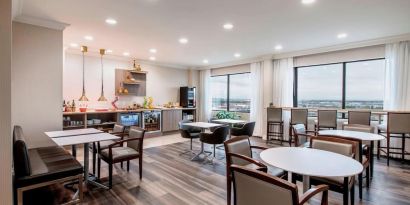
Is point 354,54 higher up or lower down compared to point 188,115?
higher up

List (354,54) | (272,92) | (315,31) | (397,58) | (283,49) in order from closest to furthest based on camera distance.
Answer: (315,31), (397,58), (354,54), (283,49), (272,92)

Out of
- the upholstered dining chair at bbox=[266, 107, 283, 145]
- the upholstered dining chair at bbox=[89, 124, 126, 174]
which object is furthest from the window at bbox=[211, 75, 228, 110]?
the upholstered dining chair at bbox=[89, 124, 126, 174]

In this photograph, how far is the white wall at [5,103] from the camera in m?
1.98

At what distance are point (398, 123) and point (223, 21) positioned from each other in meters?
3.85

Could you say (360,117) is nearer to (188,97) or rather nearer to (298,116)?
(298,116)

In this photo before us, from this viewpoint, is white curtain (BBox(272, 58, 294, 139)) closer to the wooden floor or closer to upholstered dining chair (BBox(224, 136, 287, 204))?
the wooden floor

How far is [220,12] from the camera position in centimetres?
327

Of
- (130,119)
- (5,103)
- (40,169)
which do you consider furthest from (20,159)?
(130,119)

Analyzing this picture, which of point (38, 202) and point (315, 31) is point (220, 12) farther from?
point (38, 202)

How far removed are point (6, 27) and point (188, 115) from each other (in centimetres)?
660

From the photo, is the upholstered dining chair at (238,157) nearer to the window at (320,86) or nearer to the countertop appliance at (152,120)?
the window at (320,86)

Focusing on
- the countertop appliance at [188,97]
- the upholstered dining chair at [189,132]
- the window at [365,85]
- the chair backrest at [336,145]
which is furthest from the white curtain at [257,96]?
the chair backrest at [336,145]

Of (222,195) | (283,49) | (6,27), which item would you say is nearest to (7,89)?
(6,27)

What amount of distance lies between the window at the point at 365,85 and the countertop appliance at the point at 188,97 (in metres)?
5.10
